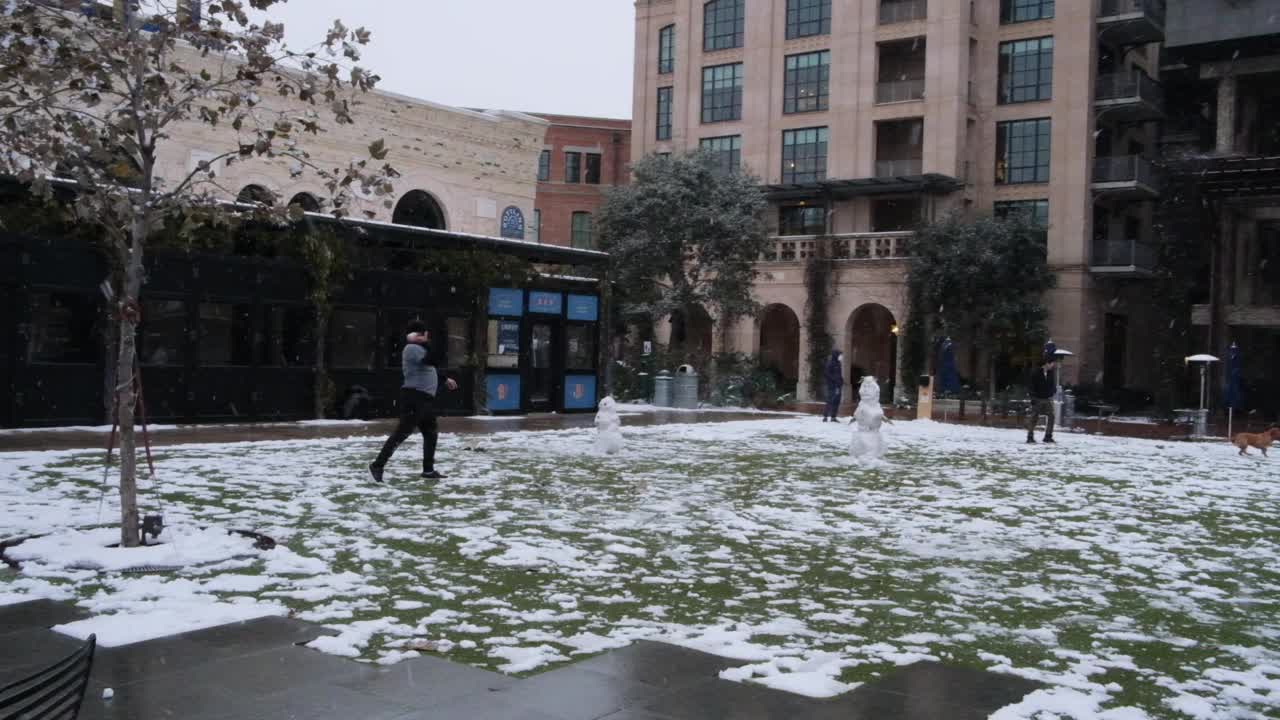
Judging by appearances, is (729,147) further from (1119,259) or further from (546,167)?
(546,167)

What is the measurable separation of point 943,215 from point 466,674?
133ft

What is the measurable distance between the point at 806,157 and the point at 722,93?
17.0 ft

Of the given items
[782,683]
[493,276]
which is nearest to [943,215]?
[493,276]

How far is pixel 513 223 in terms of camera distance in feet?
104

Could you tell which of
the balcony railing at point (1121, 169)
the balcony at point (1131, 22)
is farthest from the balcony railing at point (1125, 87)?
the balcony railing at point (1121, 169)

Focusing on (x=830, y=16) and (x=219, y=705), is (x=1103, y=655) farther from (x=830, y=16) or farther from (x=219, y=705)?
(x=830, y=16)

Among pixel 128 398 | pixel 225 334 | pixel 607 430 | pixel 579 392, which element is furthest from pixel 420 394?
pixel 579 392

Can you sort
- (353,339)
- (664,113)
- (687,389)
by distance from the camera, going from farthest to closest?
(664,113), (687,389), (353,339)

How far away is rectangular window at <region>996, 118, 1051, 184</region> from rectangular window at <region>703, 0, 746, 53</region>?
12021mm

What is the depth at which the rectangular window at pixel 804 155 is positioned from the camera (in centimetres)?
4690

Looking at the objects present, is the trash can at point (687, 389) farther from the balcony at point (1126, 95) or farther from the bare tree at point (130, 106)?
the bare tree at point (130, 106)

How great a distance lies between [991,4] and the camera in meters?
44.8

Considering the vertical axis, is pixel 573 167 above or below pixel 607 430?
above

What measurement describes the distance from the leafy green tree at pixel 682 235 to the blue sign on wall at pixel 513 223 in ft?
24.9
